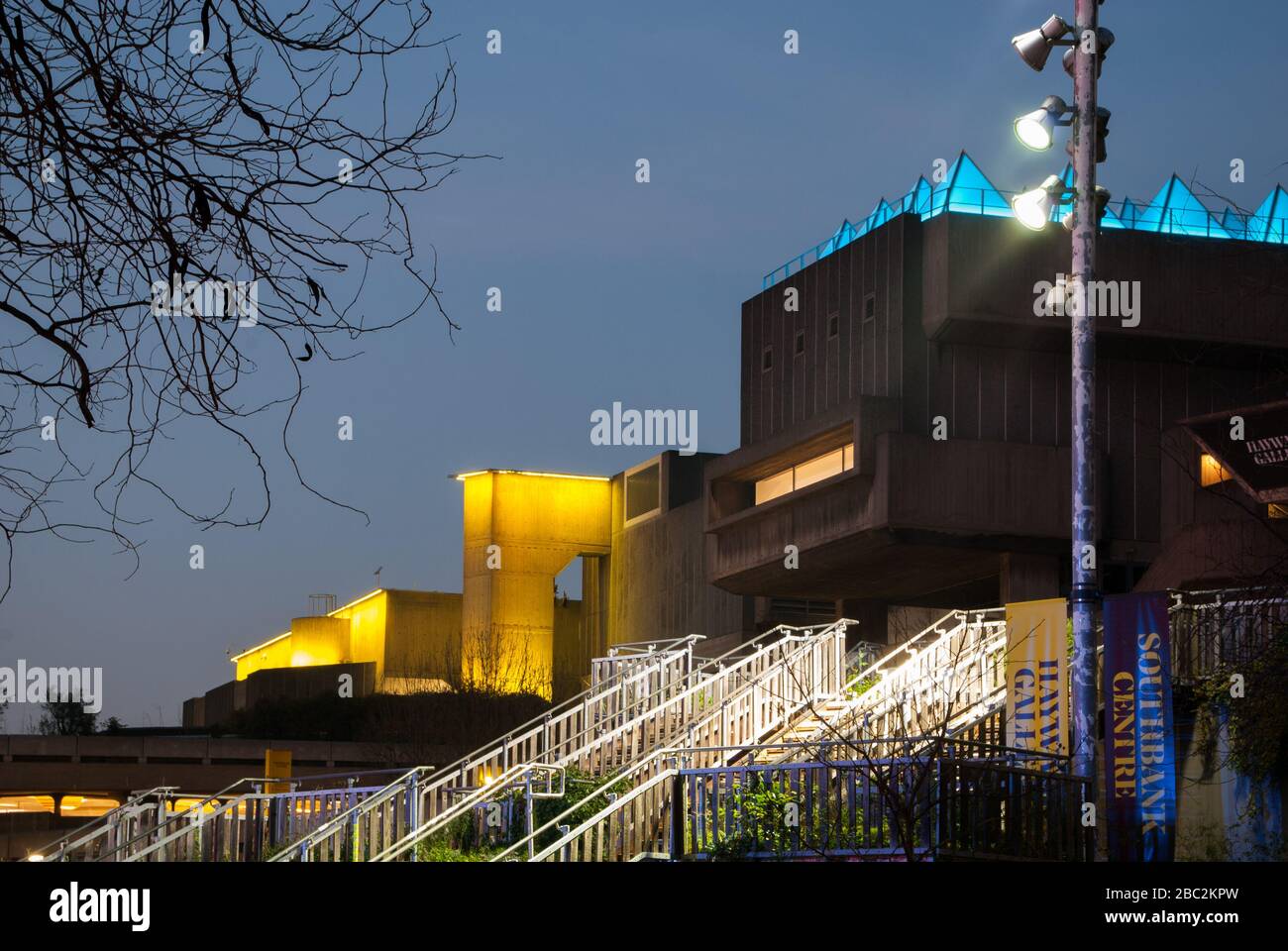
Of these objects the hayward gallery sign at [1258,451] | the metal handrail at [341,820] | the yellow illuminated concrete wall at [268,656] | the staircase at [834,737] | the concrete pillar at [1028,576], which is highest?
the hayward gallery sign at [1258,451]

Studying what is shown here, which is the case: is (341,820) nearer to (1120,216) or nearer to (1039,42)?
(1039,42)

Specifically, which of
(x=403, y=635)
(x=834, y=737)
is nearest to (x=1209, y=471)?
(x=834, y=737)

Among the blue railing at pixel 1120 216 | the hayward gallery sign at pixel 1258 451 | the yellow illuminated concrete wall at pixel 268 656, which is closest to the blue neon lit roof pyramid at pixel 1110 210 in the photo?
the blue railing at pixel 1120 216

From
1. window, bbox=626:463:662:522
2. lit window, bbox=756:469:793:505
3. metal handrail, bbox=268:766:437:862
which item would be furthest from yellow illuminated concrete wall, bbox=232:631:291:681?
metal handrail, bbox=268:766:437:862

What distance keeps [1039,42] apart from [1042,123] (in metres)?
0.75

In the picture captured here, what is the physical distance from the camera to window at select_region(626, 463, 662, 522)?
66.6 m

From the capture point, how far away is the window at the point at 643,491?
218 feet

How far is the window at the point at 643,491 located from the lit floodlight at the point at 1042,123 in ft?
162

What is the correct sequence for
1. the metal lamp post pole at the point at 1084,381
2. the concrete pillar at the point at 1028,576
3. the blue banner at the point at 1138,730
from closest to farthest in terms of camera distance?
1. the metal lamp post pole at the point at 1084,381
2. the blue banner at the point at 1138,730
3. the concrete pillar at the point at 1028,576

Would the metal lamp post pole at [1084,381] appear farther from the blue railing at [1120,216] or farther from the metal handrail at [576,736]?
the blue railing at [1120,216]

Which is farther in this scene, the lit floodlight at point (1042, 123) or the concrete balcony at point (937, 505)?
the concrete balcony at point (937, 505)

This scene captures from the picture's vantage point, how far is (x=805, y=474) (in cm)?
4897
